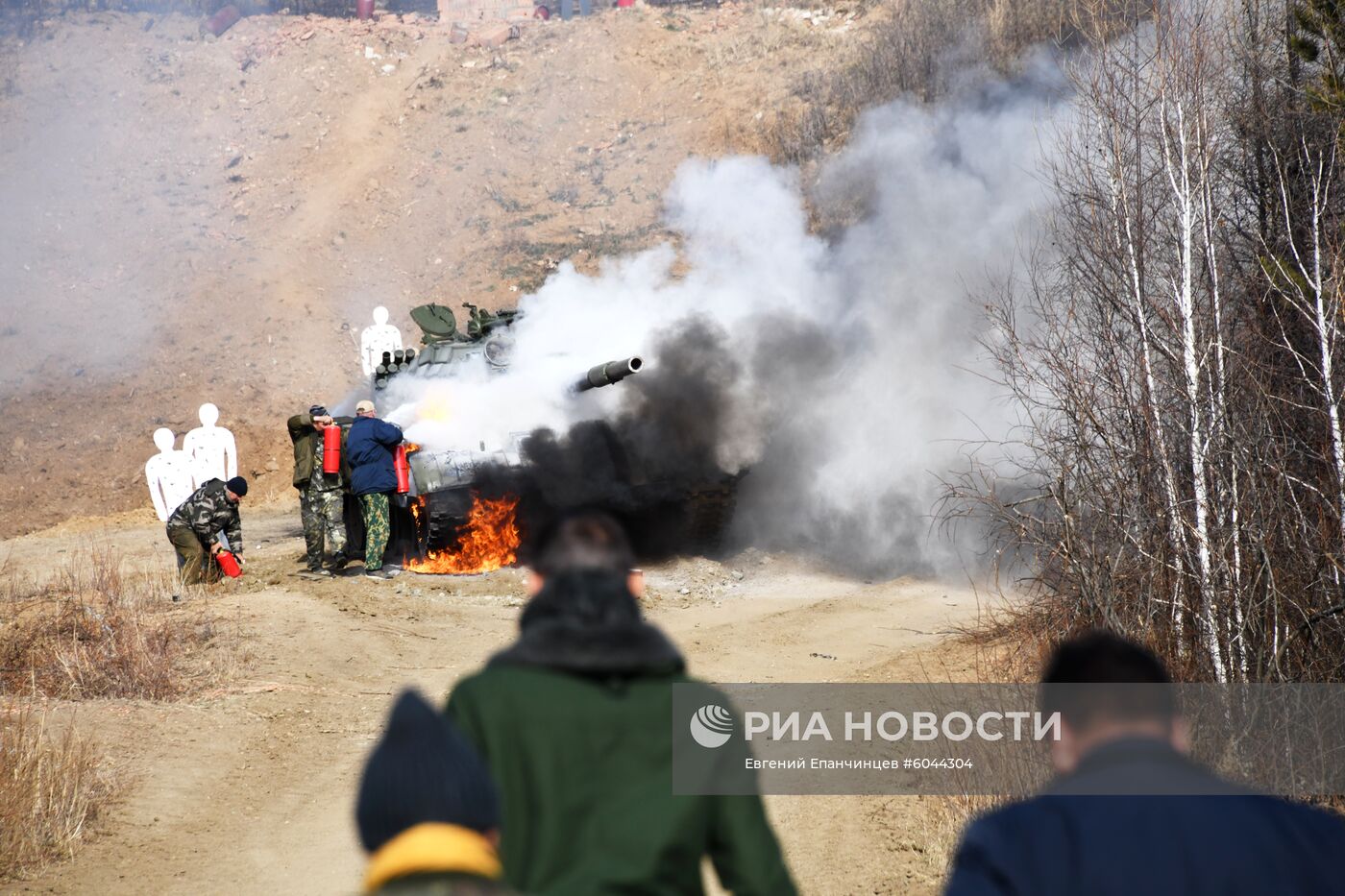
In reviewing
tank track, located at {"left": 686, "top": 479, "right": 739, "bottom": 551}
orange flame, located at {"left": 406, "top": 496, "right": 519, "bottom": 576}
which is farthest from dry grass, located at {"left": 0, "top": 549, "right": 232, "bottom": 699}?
tank track, located at {"left": 686, "top": 479, "right": 739, "bottom": 551}

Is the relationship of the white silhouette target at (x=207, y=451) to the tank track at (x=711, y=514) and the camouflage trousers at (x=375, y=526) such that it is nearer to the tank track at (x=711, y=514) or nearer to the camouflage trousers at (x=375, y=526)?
the camouflage trousers at (x=375, y=526)

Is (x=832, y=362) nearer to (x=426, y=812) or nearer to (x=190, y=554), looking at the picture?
(x=190, y=554)

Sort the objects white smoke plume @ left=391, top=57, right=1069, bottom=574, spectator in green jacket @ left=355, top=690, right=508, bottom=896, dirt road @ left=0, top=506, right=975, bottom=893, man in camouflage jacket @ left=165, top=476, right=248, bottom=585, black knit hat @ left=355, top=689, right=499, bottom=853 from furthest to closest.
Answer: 1. white smoke plume @ left=391, top=57, right=1069, bottom=574
2. man in camouflage jacket @ left=165, top=476, right=248, bottom=585
3. dirt road @ left=0, top=506, right=975, bottom=893
4. black knit hat @ left=355, top=689, right=499, bottom=853
5. spectator in green jacket @ left=355, top=690, right=508, bottom=896

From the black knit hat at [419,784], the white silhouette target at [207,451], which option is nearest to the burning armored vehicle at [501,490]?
the white silhouette target at [207,451]

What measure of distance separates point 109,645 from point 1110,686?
8.42m

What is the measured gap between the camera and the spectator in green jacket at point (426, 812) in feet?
5.81

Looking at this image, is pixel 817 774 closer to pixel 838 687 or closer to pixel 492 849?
pixel 838 687

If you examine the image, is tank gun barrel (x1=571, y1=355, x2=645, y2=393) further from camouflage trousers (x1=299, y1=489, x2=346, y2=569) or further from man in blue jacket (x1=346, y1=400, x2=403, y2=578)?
camouflage trousers (x1=299, y1=489, x2=346, y2=569)

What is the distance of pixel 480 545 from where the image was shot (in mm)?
13883

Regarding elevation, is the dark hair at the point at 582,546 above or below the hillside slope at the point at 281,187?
below

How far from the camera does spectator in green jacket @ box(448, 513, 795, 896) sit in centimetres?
247

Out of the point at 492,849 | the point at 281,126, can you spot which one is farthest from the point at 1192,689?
the point at 281,126

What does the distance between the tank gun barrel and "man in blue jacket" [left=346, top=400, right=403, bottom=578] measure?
2.04m

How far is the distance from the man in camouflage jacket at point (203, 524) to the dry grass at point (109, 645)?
3.91 feet
